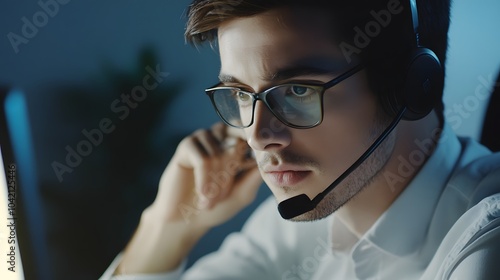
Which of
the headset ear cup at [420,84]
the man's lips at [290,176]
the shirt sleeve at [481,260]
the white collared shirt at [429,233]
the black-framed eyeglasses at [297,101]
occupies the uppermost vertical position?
the black-framed eyeglasses at [297,101]

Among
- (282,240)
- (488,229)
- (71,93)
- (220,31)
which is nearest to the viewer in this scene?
(488,229)

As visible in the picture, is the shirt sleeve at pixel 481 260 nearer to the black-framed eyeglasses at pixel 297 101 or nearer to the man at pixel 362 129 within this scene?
the man at pixel 362 129

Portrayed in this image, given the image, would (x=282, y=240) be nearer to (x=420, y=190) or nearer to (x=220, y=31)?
(x=420, y=190)

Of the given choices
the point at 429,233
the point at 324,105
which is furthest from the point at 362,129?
the point at 429,233

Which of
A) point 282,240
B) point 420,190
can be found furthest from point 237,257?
point 420,190

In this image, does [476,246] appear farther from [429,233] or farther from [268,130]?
[268,130]

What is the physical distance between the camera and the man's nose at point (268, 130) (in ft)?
2.63

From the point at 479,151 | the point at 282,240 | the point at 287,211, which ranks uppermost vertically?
the point at 287,211

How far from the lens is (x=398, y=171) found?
889 millimetres

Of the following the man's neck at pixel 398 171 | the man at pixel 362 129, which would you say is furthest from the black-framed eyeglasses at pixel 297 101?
the man's neck at pixel 398 171

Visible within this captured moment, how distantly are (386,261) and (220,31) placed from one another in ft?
1.54

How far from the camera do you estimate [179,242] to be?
120cm

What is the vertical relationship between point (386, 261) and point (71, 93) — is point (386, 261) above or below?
below

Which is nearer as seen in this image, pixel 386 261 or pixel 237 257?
pixel 386 261
